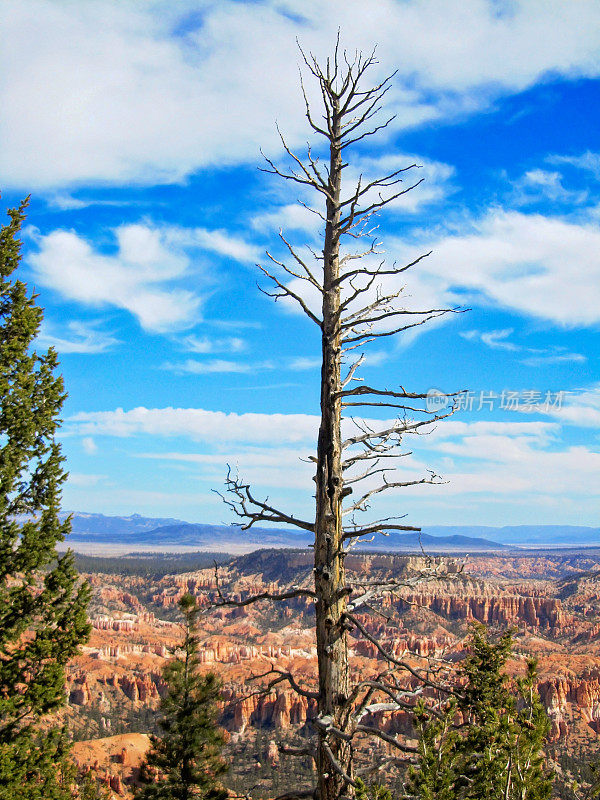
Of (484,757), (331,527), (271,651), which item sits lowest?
(271,651)

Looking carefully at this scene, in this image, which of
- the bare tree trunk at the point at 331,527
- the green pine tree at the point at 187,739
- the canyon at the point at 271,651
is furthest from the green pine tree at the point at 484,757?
the canyon at the point at 271,651

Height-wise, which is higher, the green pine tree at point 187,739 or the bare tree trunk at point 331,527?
the bare tree trunk at point 331,527

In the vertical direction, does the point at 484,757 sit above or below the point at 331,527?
below

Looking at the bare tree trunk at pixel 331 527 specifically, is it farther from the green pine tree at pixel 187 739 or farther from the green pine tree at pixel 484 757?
the green pine tree at pixel 187 739

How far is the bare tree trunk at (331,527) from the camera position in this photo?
5.51 meters

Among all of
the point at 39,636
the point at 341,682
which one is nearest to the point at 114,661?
the point at 39,636

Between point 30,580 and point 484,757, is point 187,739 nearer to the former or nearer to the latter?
point 30,580

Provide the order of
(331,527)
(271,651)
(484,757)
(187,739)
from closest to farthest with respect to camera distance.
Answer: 1. (331,527)
2. (484,757)
3. (187,739)
4. (271,651)

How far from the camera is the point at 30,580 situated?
11727mm

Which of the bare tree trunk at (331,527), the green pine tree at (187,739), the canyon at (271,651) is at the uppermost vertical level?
the bare tree trunk at (331,527)

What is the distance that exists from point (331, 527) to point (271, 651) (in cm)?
12626

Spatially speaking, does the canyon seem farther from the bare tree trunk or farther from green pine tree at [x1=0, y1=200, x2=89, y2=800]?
the bare tree trunk

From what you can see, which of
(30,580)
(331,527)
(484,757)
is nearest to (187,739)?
(30,580)

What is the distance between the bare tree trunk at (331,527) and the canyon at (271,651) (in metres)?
35.8
